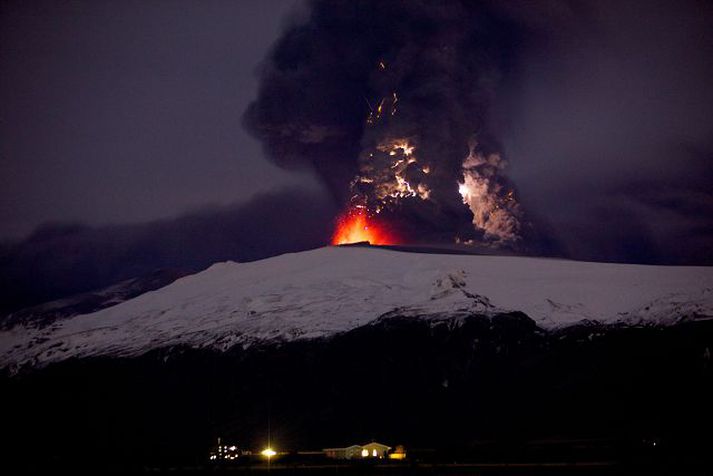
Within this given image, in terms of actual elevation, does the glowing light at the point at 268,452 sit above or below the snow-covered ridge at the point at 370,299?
below

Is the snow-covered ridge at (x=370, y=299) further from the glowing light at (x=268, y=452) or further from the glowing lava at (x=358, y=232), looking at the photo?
the glowing light at (x=268, y=452)

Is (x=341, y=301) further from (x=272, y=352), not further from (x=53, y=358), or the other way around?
(x=53, y=358)

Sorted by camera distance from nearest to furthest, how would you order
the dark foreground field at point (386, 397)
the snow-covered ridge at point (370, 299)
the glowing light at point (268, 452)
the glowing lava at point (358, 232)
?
1. the glowing light at point (268, 452)
2. the dark foreground field at point (386, 397)
3. the snow-covered ridge at point (370, 299)
4. the glowing lava at point (358, 232)

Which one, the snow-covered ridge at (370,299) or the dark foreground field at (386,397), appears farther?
the snow-covered ridge at (370,299)

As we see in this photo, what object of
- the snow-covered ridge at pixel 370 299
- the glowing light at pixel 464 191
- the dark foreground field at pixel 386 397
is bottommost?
the dark foreground field at pixel 386 397

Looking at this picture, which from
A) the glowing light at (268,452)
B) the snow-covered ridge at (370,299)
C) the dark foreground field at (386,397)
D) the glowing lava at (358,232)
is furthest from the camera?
the glowing lava at (358,232)

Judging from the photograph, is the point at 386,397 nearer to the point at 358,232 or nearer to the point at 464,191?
the point at 358,232

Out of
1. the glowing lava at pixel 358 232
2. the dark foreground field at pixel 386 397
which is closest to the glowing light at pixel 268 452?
the dark foreground field at pixel 386 397

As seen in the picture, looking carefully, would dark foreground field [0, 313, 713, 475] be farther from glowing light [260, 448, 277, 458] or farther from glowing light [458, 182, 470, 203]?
glowing light [458, 182, 470, 203]

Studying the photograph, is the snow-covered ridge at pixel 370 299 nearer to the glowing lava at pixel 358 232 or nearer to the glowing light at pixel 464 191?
the glowing lava at pixel 358 232
